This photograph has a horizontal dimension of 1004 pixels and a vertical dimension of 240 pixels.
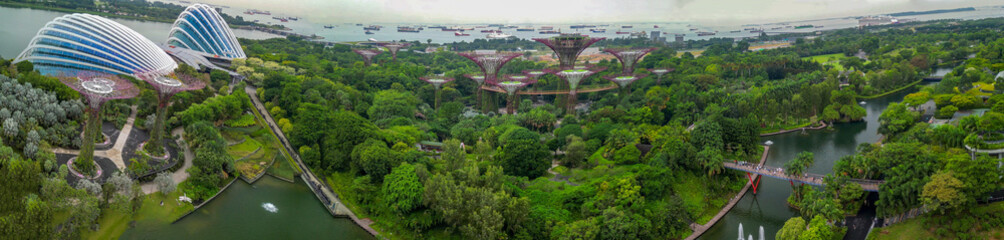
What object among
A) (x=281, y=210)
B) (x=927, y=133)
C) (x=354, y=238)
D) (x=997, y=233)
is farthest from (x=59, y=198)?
(x=927, y=133)

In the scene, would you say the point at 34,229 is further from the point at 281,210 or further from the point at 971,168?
the point at 971,168

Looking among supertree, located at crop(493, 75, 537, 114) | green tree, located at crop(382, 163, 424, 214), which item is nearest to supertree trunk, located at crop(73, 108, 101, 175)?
green tree, located at crop(382, 163, 424, 214)

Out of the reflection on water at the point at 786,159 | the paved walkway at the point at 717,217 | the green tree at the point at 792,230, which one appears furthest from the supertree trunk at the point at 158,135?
the green tree at the point at 792,230

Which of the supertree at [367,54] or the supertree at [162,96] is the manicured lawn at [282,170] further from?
the supertree at [367,54]

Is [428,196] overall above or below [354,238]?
above

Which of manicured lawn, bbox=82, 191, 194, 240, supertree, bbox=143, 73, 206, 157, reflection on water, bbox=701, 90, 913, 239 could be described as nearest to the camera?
manicured lawn, bbox=82, 191, 194, 240

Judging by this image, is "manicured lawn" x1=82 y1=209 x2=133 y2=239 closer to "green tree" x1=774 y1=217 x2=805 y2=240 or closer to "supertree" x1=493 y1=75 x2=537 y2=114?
"green tree" x1=774 y1=217 x2=805 y2=240

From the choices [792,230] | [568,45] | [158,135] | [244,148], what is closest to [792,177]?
[792,230]
